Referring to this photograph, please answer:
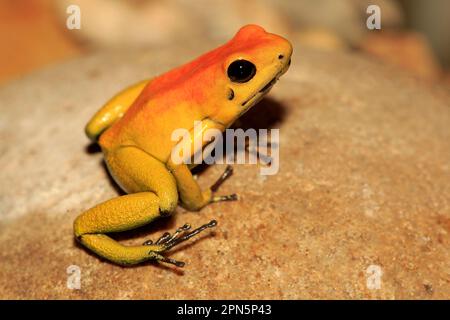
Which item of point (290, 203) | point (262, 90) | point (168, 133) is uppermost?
point (262, 90)

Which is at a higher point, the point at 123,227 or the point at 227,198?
the point at 123,227

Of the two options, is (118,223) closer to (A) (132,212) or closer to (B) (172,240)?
(A) (132,212)

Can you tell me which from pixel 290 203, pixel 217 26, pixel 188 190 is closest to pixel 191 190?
pixel 188 190

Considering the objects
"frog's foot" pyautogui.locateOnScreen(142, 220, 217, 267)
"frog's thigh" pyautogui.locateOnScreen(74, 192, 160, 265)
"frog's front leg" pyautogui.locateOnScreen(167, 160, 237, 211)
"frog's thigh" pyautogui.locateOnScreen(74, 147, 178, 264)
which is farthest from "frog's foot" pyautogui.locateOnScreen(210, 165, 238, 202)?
"frog's thigh" pyautogui.locateOnScreen(74, 192, 160, 265)

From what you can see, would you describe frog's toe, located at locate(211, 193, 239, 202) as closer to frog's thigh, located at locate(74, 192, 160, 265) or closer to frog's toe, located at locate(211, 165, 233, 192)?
frog's toe, located at locate(211, 165, 233, 192)

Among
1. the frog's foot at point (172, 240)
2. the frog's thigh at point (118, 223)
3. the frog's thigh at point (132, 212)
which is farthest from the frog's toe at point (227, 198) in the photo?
the frog's thigh at point (118, 223)


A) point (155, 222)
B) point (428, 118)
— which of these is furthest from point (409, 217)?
point (155, 222)
